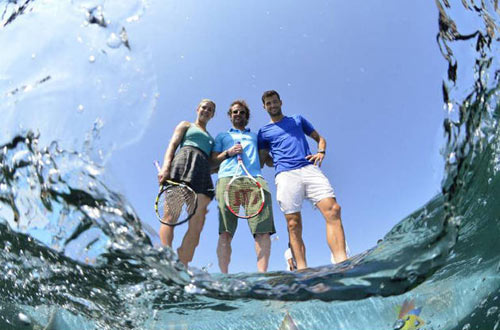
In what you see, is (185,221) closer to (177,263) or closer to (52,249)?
(177,263)

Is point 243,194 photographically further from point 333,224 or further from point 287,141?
point 333,224

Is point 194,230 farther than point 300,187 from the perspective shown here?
No

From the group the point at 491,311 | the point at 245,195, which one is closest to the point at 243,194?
the point at 245,195

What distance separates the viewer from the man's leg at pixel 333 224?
2920 mm

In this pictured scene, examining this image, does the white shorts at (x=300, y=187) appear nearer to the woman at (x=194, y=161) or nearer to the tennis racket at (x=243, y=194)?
the tennis racket at (x=243, y=194)

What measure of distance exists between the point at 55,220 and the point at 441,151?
2475 millimetres

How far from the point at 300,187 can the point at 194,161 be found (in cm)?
88

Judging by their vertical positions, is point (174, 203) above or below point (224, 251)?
above

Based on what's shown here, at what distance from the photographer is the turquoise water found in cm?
230

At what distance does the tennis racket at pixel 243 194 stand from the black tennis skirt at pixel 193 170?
0.16 meters

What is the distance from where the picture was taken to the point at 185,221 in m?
2.97

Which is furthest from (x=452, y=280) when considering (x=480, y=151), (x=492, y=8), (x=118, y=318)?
(x=118, y=318)

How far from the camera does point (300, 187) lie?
123 inches

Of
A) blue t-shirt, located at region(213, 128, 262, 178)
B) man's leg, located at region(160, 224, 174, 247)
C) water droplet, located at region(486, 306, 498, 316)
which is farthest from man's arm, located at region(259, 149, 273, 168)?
water droplet, located at region(486, 306, 498, 316)
